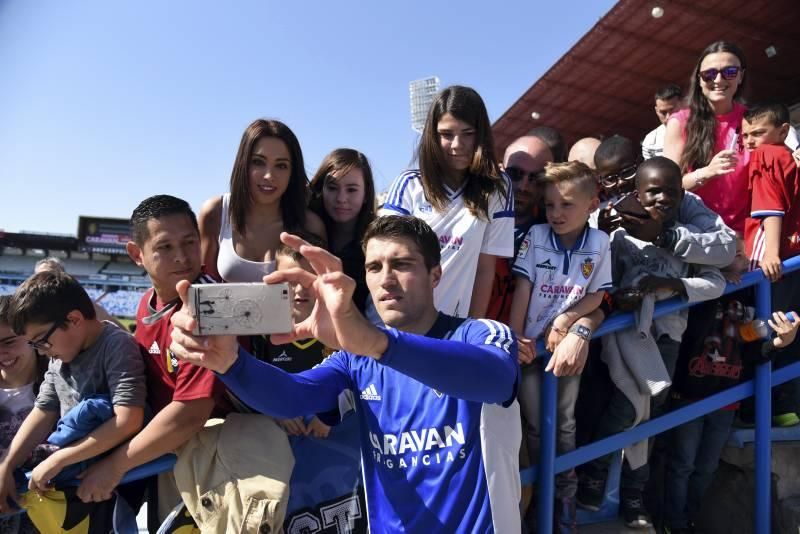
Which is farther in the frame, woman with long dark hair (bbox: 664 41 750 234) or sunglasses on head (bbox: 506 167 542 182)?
woman with long dark hair (bbox: 664 41 750 234)

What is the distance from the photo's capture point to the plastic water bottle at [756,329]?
8.32 ft

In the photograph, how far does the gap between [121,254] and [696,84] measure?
45.2 m

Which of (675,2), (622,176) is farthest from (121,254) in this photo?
(622,176)

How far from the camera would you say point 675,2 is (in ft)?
25.5

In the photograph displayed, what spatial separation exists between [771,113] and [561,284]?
1.67 meters

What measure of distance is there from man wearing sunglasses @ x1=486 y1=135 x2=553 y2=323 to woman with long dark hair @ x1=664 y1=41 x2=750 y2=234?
78 centimetres

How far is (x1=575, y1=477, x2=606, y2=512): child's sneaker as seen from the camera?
Result: 2.48 meters

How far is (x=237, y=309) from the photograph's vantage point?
A: 1321 mm

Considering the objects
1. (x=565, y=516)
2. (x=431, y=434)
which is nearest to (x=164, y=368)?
(x=431, y=434)

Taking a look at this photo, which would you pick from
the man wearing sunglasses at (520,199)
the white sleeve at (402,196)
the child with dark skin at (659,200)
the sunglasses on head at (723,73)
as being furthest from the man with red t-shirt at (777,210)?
the white sleeve at (402,196)

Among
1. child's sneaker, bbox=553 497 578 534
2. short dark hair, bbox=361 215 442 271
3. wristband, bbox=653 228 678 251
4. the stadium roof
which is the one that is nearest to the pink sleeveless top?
wristband, bbox=653 228 678 251

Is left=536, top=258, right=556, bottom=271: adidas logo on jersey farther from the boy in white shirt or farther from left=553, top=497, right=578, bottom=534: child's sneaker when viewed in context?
left=553, top=497, right=578, bottom=534: child's sneaker

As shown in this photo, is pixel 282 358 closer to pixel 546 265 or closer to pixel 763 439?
pixel 546 265

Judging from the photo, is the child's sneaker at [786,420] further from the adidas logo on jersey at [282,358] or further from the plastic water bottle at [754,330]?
the adidas logo on jersey at [282,358]
